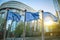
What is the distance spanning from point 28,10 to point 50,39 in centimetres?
194

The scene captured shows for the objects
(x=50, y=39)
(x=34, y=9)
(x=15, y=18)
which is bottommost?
(x=50, y=39)

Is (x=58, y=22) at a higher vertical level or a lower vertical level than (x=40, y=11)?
lower

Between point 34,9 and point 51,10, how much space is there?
910 mm

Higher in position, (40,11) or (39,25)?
(40,11)

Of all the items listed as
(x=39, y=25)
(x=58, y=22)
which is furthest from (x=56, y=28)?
(x=39, y=25)

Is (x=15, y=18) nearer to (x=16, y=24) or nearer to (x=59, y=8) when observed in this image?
(x=16, y=24)

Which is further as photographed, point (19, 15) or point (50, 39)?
point (19, 15)

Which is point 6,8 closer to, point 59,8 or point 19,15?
point 19,15

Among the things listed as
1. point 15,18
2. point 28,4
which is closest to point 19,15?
point 15,18

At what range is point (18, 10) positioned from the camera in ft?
24.5

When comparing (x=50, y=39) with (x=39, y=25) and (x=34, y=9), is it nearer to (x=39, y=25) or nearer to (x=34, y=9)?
(x=39, y=25)

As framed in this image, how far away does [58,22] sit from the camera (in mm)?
7234

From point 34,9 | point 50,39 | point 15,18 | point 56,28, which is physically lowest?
point 50,39

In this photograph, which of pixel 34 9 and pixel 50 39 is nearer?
pixel 50 39
